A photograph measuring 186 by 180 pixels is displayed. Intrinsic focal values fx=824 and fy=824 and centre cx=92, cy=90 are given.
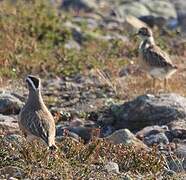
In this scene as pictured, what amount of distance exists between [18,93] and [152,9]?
1128cm

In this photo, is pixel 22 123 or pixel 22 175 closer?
pixel 22 175

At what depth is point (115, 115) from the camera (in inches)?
540

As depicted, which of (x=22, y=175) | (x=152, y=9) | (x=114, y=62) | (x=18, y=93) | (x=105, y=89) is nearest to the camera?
(x=22, y=175)

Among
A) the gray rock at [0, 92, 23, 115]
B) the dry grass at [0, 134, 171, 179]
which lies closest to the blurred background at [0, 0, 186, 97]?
the gray rock at [0, 92, 23, 115]

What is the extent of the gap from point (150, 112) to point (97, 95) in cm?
237

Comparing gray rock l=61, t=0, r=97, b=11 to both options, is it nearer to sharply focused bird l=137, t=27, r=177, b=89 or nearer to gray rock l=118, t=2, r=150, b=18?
gray rock l=118, t=2, r=150, b=18

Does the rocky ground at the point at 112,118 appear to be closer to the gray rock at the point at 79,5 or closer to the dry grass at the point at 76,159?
the dry grass at the point at 76,159

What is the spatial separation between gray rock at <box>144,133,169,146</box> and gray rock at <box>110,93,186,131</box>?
0.95m

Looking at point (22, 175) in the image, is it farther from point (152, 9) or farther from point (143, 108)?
point (152, 9)

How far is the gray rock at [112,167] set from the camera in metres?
9.76

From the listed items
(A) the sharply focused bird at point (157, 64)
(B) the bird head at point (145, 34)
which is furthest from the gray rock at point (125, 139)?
(B) the bird head at point (145, 34)

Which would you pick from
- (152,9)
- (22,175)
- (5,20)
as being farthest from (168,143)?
(152,9)

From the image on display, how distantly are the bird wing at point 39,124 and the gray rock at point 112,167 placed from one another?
920mm

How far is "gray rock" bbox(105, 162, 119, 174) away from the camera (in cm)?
976
